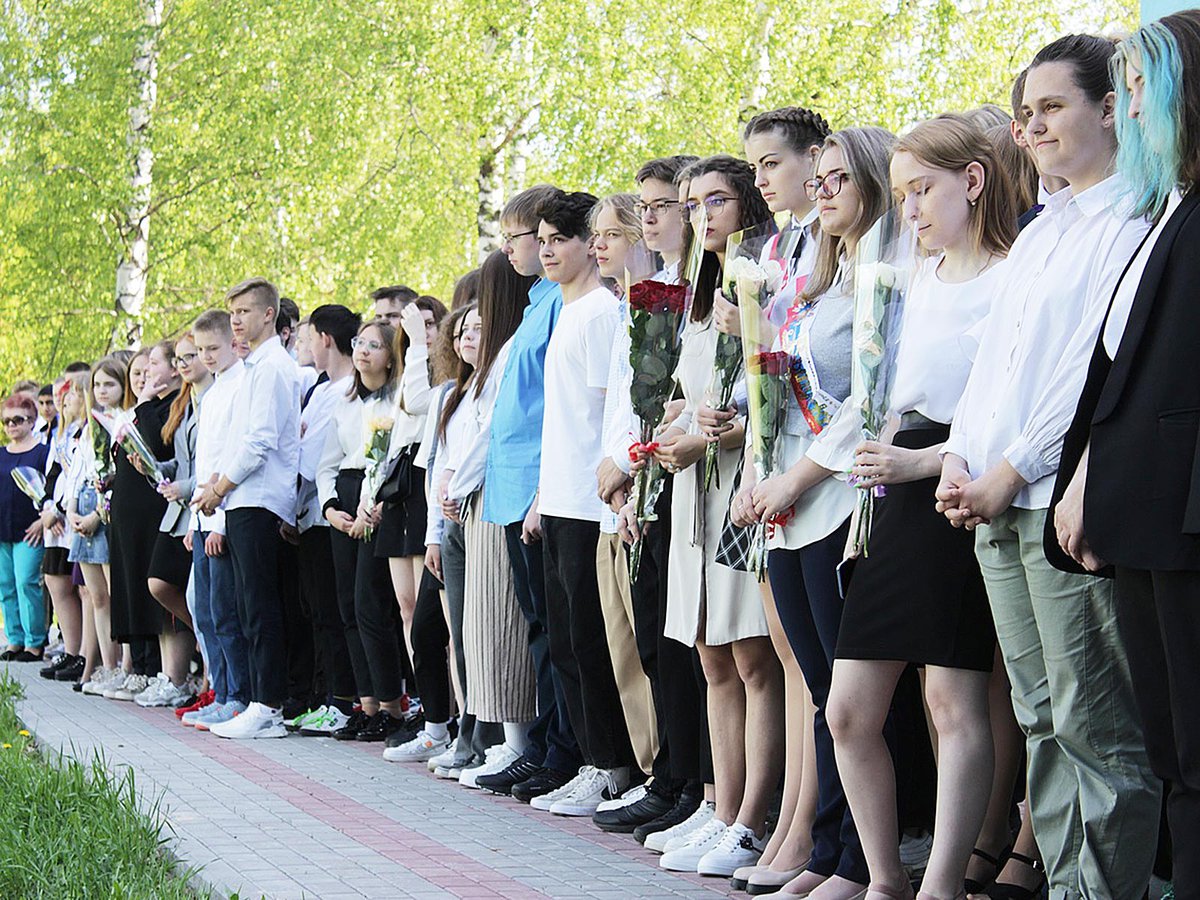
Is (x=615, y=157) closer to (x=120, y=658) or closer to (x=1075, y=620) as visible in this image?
(x=120, y=658)

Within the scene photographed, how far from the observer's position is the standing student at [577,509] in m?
6.98

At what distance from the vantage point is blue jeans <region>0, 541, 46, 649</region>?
15.3 m

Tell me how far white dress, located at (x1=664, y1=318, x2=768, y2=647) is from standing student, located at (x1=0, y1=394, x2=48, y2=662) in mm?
10240

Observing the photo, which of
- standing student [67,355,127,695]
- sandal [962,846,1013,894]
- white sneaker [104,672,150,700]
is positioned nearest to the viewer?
sandal [962,846,1013,894]

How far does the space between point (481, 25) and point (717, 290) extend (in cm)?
1697

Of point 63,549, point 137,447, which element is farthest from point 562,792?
point 63,549

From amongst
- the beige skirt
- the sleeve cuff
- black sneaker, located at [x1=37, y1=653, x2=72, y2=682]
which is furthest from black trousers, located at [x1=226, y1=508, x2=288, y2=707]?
the sleeve cuff

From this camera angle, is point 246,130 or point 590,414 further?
point 246,130

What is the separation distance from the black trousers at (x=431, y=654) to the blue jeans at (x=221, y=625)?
1694mm

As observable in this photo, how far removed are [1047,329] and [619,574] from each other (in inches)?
117

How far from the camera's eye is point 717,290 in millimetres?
5766

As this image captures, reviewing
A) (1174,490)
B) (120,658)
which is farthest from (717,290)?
(120,658)

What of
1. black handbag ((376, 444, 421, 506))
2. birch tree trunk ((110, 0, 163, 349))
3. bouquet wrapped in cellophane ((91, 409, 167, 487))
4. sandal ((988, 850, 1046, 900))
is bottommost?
sandal ((988, 850, 1046, 900))

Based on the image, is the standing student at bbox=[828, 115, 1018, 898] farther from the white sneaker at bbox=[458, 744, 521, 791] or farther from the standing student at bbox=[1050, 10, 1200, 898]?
the white sneaker at bbox=[458, 744, 521, 791]
